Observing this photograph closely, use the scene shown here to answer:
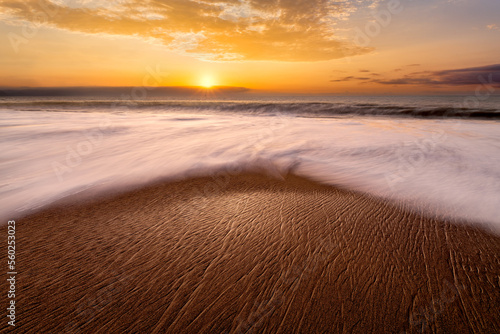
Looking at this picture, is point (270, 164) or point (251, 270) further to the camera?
point (270, 164)

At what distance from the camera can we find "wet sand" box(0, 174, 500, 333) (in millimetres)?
2051

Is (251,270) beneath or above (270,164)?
above

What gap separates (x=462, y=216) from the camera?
12.5ft

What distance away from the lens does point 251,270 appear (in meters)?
2.61

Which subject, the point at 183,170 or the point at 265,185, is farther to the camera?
the point at 183,170

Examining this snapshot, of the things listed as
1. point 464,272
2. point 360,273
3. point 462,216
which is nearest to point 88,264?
point 360,273

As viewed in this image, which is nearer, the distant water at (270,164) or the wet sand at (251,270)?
the wet sand at (251,270)

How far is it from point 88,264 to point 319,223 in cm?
290

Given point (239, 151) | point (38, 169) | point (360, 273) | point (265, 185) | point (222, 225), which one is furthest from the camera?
point (239, 151)

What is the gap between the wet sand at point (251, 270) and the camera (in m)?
2.05

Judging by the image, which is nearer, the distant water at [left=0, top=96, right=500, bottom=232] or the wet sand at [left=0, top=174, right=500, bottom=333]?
the wet sand at [left=0, top=174, right=500, bottom=333]

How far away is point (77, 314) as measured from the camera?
6.79 ft

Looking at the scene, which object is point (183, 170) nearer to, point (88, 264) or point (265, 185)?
point (265, 185)

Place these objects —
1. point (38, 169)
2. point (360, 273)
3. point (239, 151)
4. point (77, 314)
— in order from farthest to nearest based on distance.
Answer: point (239, 151), point (38, 169), point (360, 273), point (77, 314)
